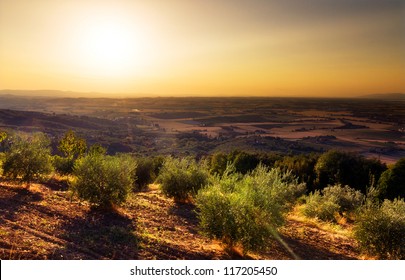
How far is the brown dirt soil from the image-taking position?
234 inches

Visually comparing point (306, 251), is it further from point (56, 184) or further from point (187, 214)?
point (56, 184)

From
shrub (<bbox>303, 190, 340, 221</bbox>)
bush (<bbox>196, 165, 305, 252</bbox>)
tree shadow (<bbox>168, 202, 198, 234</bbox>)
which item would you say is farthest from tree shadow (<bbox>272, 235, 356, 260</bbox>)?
shrub (<bbox>303, 190, 340, 221</bbox>)

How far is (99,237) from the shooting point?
6859 mm

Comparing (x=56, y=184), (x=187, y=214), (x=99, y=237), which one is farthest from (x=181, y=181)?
(x=99, y=237)

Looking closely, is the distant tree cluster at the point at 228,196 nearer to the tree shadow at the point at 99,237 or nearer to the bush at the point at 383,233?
the bush at the point at 383,233

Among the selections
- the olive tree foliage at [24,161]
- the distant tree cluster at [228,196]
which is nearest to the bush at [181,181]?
the distant tree cluster at [228,196]

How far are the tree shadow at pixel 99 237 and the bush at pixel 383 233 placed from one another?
577 centimetres

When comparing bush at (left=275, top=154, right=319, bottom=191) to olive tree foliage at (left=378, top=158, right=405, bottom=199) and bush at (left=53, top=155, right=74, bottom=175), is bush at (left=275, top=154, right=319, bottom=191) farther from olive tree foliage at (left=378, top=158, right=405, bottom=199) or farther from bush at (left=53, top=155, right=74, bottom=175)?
bush at (left=53, top=155, right=74, bottom=175)

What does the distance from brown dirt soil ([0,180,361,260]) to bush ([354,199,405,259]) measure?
1.97ft

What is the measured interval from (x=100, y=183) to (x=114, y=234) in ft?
8.32

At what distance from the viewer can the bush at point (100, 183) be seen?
30.0 ft

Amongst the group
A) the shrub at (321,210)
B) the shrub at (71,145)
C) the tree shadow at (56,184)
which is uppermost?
the shrub at (71,145)

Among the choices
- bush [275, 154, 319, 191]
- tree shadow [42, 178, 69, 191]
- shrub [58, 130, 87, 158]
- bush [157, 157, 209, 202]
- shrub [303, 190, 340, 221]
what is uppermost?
shrub [58, 130, 87, 158]
